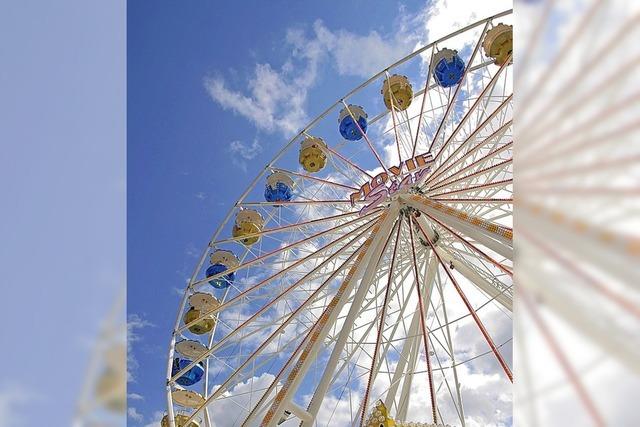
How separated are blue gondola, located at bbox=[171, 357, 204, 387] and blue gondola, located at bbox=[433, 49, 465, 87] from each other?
10.2m

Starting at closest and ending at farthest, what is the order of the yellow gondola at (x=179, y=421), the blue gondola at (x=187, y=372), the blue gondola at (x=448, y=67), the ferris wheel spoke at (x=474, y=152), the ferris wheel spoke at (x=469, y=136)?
the ferris wheel spoke at (x=474, y=152)
the ferris wheel spoke at (x=469, y=136)
the yellow gondola at (x=179, y=421)
the blue gondola at (x=448, y=67)
the blue gondola at (x=187, y=372)

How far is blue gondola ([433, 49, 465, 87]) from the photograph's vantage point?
44.1 ft

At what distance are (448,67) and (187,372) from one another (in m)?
10.7

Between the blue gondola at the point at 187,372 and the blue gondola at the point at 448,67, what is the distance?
10.2 m

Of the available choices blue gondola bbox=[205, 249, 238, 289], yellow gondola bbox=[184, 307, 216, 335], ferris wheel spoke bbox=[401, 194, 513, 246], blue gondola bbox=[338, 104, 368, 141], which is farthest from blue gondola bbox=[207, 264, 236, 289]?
ferris wheel spoke bbox=[401, 194, 513, 246]

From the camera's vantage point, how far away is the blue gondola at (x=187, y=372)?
570 inches
